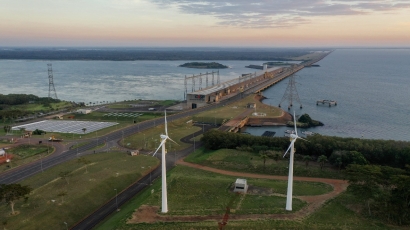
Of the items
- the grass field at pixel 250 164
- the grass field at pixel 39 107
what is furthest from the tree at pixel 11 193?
the grass field at pixel 39 107

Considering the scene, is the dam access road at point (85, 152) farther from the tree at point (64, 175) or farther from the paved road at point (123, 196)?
the tree at point (64, 175)

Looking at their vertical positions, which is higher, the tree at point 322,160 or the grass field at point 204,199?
the tree at point 322,160

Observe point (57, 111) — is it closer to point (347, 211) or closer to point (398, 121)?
point (347, 211)

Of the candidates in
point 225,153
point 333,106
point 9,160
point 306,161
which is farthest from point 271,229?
point 333,106

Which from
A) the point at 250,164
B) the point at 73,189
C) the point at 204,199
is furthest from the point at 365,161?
the point at 73,189

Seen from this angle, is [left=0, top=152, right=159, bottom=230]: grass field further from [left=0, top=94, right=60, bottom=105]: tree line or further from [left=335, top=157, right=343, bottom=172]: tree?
[left=0, top=94, right=60, bottom=105]: tree line

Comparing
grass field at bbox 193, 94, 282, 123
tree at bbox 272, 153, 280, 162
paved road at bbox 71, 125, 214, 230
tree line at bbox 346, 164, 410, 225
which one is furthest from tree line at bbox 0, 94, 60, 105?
tree line at bbox 346, 164, 410, 225
